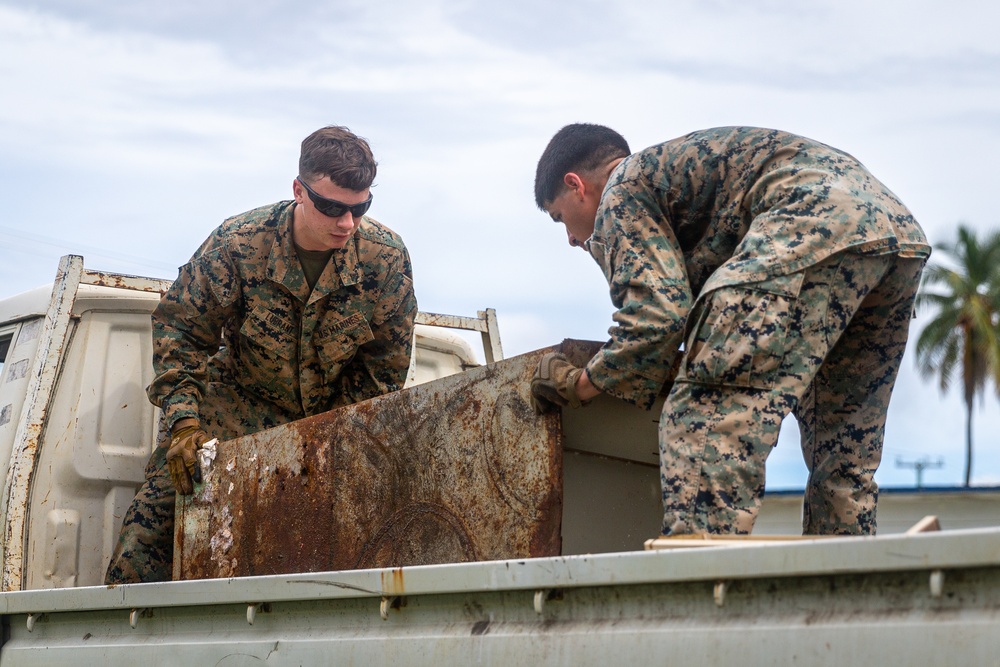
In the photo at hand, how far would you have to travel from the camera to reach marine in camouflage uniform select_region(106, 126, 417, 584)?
12.4 ft

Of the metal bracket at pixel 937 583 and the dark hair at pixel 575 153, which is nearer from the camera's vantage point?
the metal bracket at pixel 937 583

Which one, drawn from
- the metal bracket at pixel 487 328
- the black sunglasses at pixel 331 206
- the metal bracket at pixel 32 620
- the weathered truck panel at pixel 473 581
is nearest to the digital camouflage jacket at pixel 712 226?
the weathered truck panel at pixel 473 581

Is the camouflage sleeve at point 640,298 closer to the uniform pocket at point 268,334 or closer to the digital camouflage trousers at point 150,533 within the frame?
the uniform pocket at point 268,334

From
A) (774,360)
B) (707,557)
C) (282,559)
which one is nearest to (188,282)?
(282,559)

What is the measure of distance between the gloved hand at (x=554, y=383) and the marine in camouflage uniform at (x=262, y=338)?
1342 millimetres

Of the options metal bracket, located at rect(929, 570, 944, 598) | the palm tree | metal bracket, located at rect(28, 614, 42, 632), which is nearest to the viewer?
metal bracket, located at rect(929, 570, 944, 598)

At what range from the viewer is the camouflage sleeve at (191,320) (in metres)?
3.81

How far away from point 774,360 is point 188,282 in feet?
6.93

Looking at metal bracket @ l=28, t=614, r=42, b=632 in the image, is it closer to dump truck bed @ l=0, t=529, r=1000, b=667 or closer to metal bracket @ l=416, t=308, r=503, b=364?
dump truck bed @ l=0, t=529, r=1000, b=667

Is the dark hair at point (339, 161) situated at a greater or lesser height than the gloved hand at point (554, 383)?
greater

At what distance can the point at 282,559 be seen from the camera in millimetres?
3246

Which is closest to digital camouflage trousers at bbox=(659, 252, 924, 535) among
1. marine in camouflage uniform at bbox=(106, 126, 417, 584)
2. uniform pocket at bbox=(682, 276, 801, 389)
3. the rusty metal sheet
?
uniform pocket at bbox=(682, 276, 801, 389)

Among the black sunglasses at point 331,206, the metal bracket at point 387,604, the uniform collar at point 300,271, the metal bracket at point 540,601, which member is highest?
the black sunglasses at point 331,206

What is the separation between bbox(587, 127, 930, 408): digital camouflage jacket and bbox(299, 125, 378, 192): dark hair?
107 cm
